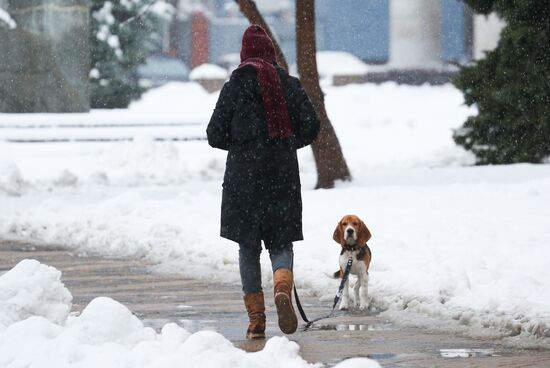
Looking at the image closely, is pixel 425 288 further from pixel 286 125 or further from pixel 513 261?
pixel 286 125

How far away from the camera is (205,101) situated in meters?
47.7

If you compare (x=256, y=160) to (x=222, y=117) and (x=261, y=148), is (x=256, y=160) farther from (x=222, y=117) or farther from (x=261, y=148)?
(x=222, y=117)

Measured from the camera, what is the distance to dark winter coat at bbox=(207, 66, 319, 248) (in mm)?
7637

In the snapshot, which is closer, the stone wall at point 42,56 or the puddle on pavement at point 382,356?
the puddle on pavement at point 382,356

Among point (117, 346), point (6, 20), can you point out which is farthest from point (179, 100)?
point (117, 346)

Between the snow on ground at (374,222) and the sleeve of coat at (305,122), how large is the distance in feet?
4.95

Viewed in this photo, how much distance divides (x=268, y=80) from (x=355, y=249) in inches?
70.6

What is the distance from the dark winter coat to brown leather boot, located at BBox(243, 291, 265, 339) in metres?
Result: 0.34

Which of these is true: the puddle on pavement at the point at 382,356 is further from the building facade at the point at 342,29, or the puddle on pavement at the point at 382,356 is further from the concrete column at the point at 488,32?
the building facade at the point at 342,29

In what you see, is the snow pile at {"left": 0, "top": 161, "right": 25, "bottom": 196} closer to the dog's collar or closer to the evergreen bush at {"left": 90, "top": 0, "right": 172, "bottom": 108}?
the dog's collar

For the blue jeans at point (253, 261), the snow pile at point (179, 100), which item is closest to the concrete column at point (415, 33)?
the snow pile at point (179, 100)

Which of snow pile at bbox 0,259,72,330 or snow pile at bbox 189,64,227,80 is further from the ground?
snow pile at bbox 189,64,227,80

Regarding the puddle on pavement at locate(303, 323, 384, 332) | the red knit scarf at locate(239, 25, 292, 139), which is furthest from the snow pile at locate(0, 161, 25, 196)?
the red knit scarf at locate(239, 25, 292, 139)

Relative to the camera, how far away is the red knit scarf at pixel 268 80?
7594mm
